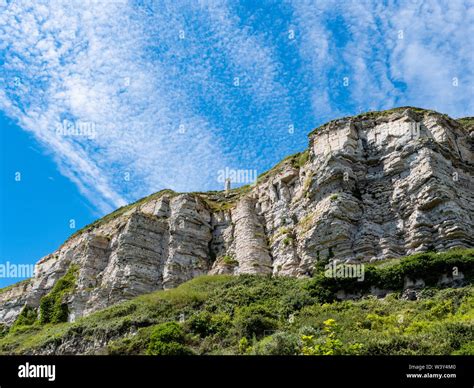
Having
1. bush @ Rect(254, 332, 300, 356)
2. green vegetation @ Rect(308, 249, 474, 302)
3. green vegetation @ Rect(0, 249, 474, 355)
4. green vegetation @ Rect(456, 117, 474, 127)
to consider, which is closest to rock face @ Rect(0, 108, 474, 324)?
green vegetation @ Rect(456, 117, 474, 127)

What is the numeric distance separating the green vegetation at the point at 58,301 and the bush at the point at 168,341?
2257cm

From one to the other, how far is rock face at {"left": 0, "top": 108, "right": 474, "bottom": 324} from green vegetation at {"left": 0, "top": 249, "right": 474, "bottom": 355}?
3.87 m

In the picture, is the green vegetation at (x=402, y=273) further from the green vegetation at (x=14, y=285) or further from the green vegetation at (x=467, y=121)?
the green vegetation at (x=14, y=285)

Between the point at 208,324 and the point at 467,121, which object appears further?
the point at 467,121

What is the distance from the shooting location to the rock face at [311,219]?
125 ft

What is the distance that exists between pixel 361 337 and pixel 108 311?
76.4 feet

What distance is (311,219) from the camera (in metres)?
42.5

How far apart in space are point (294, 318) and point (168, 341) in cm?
→ 756

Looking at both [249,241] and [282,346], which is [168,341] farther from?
[249,241]

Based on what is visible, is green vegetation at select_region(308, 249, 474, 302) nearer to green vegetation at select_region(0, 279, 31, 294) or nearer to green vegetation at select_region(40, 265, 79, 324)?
green vegetation at select_region(40, 265, 79, 324)

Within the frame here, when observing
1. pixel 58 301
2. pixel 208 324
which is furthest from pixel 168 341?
pixel 58 301

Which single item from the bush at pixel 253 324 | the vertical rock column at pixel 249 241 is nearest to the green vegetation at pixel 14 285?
the vertical rock column at pixel 249 241

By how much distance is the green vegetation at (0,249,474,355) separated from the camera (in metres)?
21.6
